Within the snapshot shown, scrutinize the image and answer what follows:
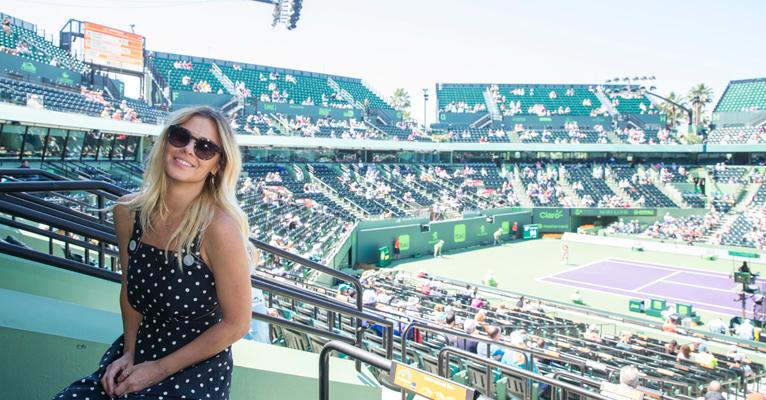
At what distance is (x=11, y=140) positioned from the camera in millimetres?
19859

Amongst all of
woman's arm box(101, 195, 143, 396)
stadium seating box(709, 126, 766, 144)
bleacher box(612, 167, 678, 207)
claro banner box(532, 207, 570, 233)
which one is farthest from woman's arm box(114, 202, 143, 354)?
stadium seating box(709, 126, 766, 144)

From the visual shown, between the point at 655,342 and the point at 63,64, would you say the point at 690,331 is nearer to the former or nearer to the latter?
the point at 655,342

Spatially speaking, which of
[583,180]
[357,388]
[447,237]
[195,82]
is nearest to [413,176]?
[447,237]

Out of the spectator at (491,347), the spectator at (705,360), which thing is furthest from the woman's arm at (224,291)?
the spectator at (705,360)

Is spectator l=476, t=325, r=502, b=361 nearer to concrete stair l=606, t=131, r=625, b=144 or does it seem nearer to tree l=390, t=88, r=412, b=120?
concrete stair l=606, t=131, r=625, b=144

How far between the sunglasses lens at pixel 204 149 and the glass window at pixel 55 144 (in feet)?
74.0

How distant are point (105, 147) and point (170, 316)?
1055 inches

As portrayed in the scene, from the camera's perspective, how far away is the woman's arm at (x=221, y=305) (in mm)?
2424

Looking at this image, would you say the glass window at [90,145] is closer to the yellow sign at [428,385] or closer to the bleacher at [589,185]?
the yellow sign at [428,385]

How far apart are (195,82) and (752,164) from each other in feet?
162

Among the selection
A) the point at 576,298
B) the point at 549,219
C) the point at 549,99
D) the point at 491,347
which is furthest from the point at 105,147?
the point at 549,99

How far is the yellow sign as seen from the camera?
2601mm

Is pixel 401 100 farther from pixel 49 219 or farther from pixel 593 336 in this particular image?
pixel 49 219

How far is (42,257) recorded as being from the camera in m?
3.72
